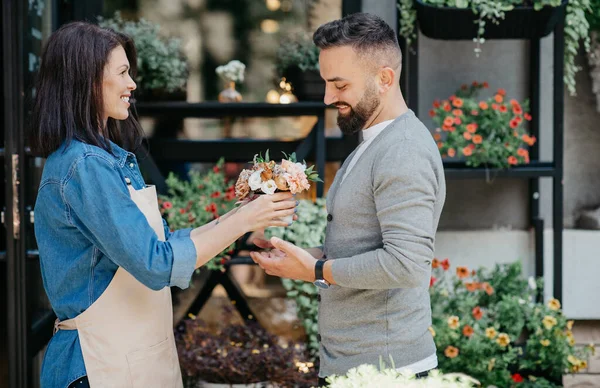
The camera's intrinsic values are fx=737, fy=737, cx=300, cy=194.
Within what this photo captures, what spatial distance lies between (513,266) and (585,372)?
0.91 meters

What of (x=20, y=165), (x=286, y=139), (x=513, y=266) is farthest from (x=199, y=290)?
(x=513, y=266)

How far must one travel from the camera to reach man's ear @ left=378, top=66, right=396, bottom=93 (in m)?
2.25

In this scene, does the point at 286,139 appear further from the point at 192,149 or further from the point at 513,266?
the point at 513,266

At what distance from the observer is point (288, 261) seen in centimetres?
225

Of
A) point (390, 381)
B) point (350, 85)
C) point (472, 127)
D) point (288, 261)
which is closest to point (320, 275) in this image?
point (288, 261)

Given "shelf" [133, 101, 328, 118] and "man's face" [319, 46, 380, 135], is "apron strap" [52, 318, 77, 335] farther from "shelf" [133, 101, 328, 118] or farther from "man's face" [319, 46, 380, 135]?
"shelf" [133, 101, 328, 118]

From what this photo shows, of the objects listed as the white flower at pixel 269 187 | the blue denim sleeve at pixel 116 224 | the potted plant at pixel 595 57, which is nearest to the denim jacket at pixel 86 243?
the blue denim sleeve at pixel 116 224

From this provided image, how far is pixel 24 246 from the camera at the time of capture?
3.59 m

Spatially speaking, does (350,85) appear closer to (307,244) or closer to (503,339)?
(307,244)

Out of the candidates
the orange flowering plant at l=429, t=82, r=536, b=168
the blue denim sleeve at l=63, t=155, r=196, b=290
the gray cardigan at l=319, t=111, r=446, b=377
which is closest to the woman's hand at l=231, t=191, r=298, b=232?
the gray cardigan at l=319, t=111, r=446, b=377

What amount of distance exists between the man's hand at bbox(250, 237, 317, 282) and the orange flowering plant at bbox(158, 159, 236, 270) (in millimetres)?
1680

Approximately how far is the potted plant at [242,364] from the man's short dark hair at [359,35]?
2.00 meters

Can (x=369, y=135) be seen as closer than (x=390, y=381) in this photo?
No

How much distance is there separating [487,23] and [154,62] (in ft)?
6.20
